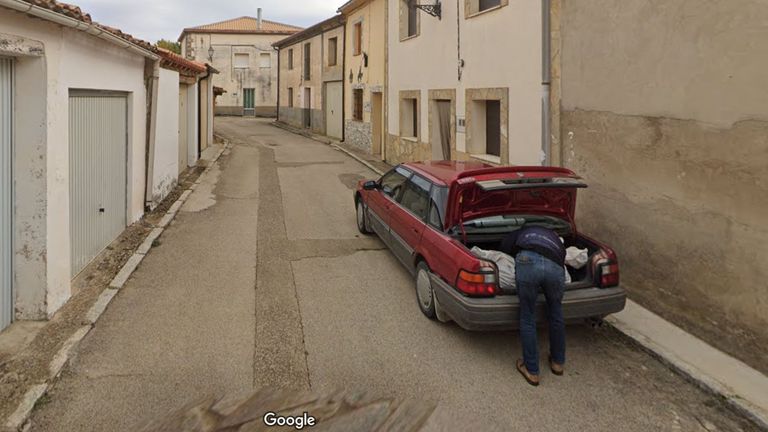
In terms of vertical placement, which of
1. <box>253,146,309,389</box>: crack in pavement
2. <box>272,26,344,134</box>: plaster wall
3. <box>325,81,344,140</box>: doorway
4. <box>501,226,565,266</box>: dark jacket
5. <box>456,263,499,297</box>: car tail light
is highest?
<box>272,26,344,134</box>: plaster wall

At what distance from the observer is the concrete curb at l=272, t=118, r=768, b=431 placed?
4.09 meters

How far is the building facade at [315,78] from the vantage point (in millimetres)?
24500

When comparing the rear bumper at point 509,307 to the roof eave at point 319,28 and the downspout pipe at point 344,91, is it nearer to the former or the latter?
the downspout pipe at point 344,91

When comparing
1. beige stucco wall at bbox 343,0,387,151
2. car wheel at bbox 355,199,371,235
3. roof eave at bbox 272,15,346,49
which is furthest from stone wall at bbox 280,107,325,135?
car wheel at bbox 355,199,371,235

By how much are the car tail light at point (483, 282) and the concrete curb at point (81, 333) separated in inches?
136

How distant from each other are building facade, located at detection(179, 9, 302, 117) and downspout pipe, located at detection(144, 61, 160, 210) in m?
34.2

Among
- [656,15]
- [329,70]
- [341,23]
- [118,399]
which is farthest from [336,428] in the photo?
[329,70]

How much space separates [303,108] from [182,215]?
831 inches

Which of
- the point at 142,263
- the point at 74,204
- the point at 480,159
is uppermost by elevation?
the point at 480,159

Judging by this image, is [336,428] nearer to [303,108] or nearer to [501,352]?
[501,352]

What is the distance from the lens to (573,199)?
5691 millimetres

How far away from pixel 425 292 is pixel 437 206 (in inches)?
36.6

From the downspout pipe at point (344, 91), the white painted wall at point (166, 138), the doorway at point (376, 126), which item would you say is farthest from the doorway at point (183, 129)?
the downspout pipe at point (344, 91)

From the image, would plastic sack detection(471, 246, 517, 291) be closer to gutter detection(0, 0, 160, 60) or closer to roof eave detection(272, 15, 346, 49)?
gutter detection(0, 0, 160, 60)
